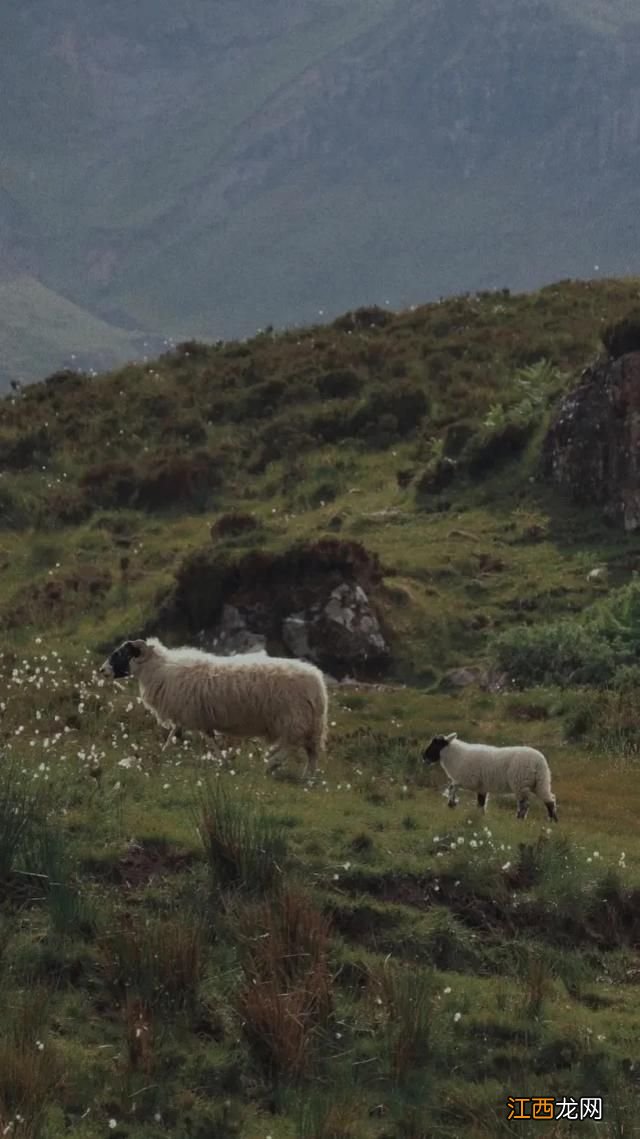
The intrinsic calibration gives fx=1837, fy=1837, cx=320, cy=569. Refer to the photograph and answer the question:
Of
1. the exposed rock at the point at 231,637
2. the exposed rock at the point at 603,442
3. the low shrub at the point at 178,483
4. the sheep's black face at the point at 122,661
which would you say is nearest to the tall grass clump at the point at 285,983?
the sheep's black face at the point at 122,661

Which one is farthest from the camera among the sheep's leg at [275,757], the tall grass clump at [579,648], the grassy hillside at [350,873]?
the tall grass clump at [579,648]

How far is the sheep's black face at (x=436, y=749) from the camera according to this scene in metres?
18.5

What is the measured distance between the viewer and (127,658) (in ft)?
65.2

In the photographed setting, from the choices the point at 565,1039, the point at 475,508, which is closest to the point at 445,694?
the point at 475,508

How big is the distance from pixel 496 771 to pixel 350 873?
4.33 meters

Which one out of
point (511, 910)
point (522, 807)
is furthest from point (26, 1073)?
point (522, 807)

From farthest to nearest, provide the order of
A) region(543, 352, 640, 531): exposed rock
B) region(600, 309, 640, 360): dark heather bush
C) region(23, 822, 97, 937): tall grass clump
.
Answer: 1. region(600, 309, 640, 360): dark heather bush
2. region(543, 352, 640, 531): exposed rock
3. region(23, 822, 97, 937): tall grass clump

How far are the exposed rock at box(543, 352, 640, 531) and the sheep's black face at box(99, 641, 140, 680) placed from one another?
41.8 ft

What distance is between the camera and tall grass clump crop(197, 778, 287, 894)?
43.6 ft

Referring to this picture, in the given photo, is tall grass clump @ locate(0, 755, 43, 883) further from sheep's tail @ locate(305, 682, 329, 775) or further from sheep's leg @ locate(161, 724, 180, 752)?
sheep's tail @ locate(305, 682, 329, 775)

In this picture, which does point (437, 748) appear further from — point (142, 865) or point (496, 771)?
point (142, 865)

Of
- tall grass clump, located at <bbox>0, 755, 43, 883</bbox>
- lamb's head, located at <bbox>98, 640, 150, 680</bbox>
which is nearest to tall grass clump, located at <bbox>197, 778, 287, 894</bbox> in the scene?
tall grass clump, located at <bbox>0, 755, 43, 883</bbox>

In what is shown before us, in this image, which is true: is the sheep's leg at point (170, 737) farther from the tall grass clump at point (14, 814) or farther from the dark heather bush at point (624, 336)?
the dark heather bush at point (624, 336)

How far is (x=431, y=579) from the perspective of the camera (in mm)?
29812
